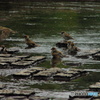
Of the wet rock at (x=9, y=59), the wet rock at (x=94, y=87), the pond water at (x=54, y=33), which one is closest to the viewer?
the wet rock at (x=94, y=87)

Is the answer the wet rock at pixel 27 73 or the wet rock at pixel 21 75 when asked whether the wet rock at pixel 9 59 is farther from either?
the wet rock at pixel 21 75

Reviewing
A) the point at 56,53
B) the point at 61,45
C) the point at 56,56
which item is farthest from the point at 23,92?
the point at 61,45

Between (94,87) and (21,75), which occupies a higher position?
(94,87)

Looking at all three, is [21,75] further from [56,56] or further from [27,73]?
[56,56]

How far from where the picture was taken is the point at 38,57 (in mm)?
20391

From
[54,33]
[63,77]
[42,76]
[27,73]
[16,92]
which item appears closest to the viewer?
[16,92]

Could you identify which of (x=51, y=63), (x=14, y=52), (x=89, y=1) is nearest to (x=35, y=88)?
(x=51, y=63)

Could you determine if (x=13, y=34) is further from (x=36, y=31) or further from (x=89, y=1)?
(x=89, y=1)

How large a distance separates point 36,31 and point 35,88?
49.7ft

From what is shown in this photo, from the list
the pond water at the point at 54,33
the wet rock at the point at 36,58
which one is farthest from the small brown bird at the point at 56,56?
the wet rock at the point at 36,58

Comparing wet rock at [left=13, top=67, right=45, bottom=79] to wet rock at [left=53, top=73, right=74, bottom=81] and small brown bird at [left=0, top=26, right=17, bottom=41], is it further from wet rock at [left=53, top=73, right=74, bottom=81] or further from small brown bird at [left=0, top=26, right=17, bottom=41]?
small brown bird at [left=0, top=26, right=17, bottom=41]

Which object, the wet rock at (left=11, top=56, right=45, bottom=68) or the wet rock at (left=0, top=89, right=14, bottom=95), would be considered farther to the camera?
the wet rock at (left=11, top=56, right=45, bottom=68)

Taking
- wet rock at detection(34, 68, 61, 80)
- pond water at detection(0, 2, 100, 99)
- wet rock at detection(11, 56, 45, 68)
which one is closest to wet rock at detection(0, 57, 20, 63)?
wet rock at detection(11, 56, 45, 68)

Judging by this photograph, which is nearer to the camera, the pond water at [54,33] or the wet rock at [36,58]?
the pond water at [54,33]
